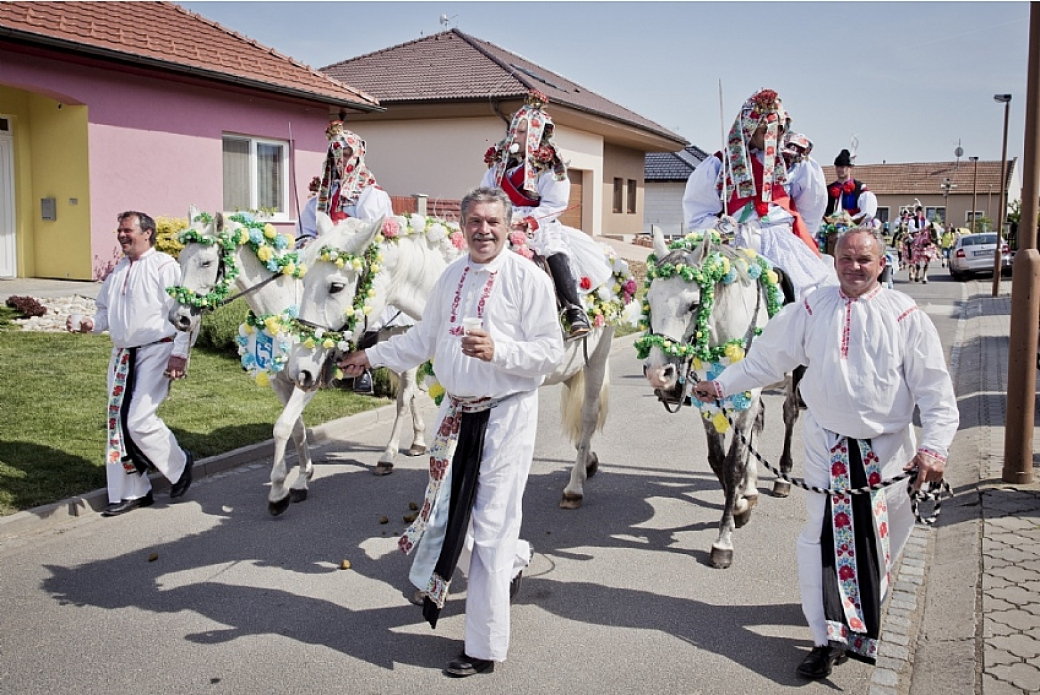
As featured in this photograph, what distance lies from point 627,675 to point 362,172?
559cm

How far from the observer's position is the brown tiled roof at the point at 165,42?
1430 centimetres

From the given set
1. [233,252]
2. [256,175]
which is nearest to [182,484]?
[233,252]

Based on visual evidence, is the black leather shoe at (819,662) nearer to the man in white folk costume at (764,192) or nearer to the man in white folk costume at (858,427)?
the man in white folk costume at (858,427)

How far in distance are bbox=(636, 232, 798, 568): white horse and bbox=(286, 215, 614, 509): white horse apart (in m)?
Answer: 1.48

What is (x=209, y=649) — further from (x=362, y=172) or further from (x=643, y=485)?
(x=362, y=172)

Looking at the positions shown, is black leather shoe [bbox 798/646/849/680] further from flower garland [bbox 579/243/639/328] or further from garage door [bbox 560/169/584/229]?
garage door [bbox 560/169/584/229]

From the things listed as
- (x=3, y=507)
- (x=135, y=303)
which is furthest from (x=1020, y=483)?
(x=3, y=507)

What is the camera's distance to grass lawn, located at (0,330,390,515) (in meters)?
7.29

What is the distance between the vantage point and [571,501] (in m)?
7.17

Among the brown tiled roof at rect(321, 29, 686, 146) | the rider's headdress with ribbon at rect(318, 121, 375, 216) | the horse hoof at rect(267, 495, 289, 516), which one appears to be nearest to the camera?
the horse hoof at rect(267, 495, 289, 516)

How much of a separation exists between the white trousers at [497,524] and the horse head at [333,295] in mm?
1572

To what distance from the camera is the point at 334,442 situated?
9.41 meters

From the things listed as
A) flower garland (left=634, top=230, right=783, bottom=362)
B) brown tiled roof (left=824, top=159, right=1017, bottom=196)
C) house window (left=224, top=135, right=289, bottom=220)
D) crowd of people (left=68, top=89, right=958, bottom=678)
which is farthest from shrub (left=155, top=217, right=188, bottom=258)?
brown tiled roof (left=824, top=159, right=1017, bottom=196)

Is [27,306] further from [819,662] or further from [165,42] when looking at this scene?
[819,662]
